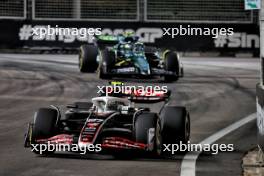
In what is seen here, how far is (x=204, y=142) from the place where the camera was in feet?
51.5

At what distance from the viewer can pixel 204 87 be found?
84.3 ft

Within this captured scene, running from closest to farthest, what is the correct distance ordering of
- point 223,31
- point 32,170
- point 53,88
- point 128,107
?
point 32,170 < point 128,107 < point 53,88 < point 223,31

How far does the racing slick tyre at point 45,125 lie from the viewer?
13578mm

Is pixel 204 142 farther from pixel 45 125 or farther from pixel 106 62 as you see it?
pixel 106 62

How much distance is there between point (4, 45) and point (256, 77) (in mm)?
Result: 12272

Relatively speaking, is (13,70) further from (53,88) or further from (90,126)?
(90,126)

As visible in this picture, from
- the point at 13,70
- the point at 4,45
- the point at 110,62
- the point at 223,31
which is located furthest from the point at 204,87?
the point at 4,45

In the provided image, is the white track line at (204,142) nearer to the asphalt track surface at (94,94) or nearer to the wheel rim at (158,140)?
the asphalt track surface at (94,94)
